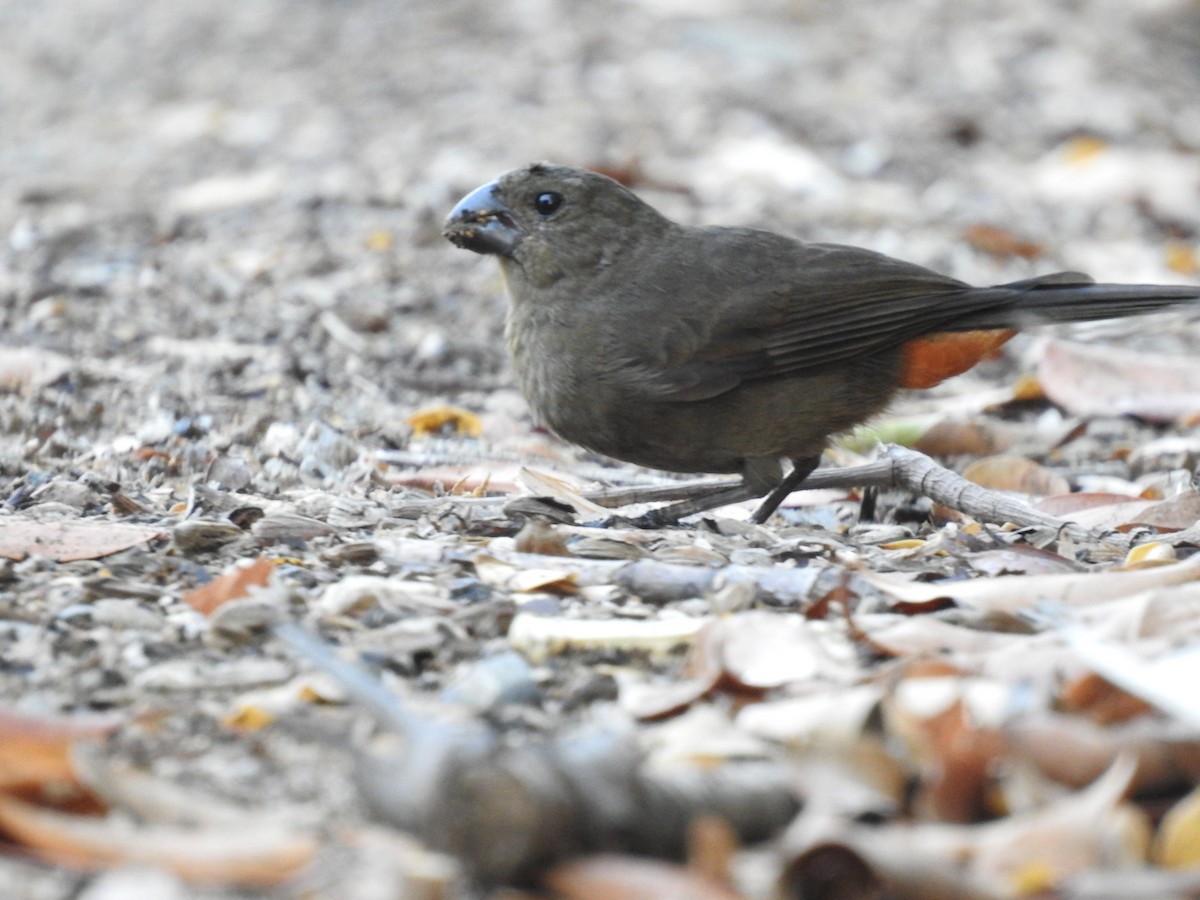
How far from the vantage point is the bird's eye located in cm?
457

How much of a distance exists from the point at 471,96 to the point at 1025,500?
4.88 meters

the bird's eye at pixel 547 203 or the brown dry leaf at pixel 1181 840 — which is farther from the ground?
the bird's eye at pixel 547 203

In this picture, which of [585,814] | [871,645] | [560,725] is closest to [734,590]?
[871,645]

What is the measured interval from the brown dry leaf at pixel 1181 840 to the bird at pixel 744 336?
7.80 feet

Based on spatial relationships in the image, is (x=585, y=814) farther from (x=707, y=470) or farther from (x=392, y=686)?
(x=707, y=470)

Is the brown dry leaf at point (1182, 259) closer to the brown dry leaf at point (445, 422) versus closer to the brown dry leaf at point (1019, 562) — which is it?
the brown dry leaf at point (445, 422)

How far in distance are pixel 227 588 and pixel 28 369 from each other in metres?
2.39

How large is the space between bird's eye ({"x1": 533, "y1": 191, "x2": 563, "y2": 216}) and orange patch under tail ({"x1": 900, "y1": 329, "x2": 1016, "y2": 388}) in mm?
1030

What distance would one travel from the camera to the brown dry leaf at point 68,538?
3.04 metres

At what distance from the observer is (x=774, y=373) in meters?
4.27

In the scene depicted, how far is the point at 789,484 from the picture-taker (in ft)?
14.4

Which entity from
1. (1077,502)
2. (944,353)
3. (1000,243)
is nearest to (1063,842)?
(1077,502)

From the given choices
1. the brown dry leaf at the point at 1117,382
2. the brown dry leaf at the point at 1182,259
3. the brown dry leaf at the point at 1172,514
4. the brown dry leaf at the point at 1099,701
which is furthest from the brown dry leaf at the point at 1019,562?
the brown dry leaf at the point at 1182,259

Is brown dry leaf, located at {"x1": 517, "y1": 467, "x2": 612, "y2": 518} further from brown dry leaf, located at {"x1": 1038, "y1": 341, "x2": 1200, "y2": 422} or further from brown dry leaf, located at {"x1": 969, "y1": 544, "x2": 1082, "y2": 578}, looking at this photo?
brown dry leaf, located at {"x1": 1038, "y1": 341, "x2": 1200, "y2": 422}
